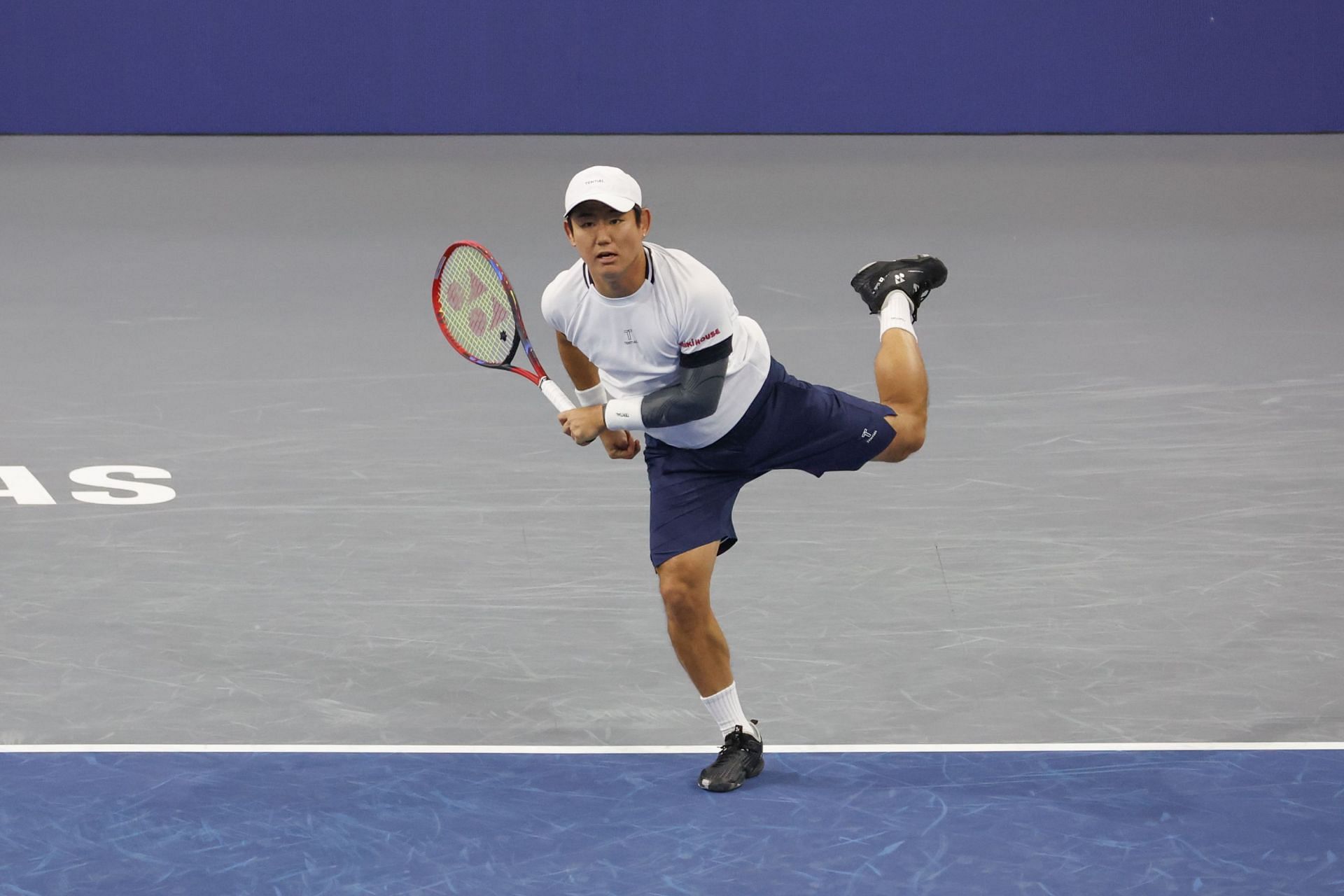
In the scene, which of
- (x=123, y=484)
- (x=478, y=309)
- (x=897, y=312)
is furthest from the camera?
(x=123, y=484)

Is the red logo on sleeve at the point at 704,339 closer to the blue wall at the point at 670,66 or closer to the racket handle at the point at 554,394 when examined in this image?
the racket handle at the point at 554,394

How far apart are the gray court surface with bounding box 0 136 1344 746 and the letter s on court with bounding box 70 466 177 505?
0.06 meters

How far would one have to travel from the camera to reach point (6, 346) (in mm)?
8594

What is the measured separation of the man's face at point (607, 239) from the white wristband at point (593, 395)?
0.51m

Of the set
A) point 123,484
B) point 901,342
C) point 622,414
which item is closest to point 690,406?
point 622,414

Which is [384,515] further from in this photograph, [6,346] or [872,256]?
[872,256]

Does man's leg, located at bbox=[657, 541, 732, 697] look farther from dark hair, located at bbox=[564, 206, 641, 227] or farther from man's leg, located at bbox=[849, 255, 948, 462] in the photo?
dark hair, located at bbox=[564, 206, 641, 227]

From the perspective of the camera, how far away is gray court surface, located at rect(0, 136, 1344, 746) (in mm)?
4844

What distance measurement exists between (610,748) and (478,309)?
1.27 metres

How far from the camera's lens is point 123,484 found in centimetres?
653

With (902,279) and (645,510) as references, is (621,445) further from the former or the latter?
(645,510)

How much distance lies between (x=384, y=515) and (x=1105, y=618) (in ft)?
8.67

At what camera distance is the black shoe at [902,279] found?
5145 mm

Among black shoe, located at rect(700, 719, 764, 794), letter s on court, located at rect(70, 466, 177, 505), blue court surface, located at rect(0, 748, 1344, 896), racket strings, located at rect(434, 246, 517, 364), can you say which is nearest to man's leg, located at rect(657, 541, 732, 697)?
black shoe, located at rect(700, 719, 764, 794)
